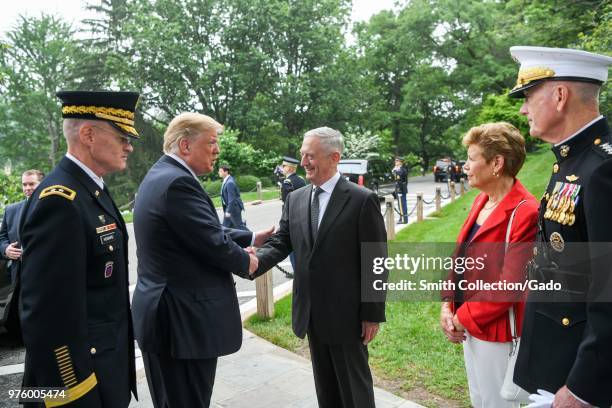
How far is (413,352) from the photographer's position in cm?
466

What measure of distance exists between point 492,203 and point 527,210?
12.8 inches

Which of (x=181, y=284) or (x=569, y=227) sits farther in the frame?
(x=181, y=284)

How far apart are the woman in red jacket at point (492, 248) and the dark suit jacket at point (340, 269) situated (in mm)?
545

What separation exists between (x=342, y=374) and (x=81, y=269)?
1772mm

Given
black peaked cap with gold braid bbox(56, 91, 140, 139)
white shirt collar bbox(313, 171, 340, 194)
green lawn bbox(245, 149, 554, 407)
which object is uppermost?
black peaked cap with gold braid bbox(56, 91, 140, 139)

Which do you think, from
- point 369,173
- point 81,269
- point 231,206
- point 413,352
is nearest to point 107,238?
point 81,269

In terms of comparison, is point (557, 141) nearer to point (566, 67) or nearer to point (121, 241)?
point (566, 67)

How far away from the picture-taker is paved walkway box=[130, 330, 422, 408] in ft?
12.3

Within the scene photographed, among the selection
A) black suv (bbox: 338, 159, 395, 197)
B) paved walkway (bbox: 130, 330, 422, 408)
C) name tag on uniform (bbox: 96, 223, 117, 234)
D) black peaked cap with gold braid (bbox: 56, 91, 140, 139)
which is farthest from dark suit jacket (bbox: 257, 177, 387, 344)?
black suv (bbox: 338, 159, 395, 197)

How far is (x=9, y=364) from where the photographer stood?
487 cm

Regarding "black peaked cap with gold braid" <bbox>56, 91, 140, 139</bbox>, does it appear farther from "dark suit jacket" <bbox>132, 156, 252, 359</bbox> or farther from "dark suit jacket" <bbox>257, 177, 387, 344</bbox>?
"dark suit jacket" <bbox>257, 177, 387, 344</bbox>

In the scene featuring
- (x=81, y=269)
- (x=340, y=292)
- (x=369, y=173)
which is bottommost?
(x=369, y=173)

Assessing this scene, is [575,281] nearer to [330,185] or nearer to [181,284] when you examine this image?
[330,185]

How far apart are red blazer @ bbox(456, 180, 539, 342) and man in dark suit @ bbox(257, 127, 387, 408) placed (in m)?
0.60
